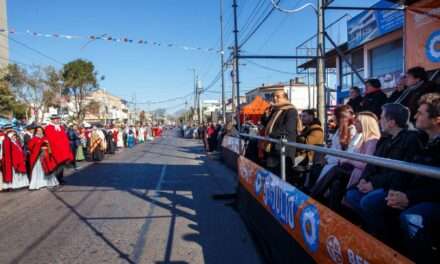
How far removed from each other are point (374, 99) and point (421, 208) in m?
4.02

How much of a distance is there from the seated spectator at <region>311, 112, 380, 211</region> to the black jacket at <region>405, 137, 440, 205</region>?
3.56 ft

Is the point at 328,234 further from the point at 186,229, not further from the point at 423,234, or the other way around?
the point at 186,229

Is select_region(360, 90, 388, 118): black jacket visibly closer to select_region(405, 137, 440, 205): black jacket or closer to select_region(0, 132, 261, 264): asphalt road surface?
select_region(0, 132, 261, 264): asphalt road surface

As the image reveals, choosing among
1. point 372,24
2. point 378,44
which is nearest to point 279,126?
point 372,24

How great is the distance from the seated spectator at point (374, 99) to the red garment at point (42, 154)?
26.9 ft

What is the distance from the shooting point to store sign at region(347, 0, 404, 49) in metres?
Answer: 14.4

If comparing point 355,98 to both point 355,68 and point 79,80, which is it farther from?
point 79,80

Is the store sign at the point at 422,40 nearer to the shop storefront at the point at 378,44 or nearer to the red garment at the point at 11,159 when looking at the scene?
the shop storefront at the point at 378,44

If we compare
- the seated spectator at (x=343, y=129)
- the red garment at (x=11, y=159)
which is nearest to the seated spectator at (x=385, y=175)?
the seated spectator at (x=343, y=129)

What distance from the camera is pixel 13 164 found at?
34.4 ft

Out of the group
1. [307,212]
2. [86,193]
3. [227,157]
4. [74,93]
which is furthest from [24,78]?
[307,212]

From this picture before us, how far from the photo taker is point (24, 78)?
39344 millimetres

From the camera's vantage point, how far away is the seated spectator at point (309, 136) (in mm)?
6727

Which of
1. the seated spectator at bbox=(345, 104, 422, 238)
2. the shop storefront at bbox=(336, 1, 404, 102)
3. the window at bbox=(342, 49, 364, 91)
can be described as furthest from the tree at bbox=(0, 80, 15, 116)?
the seated spectator at bbox=(345, 104, 422, 238)
